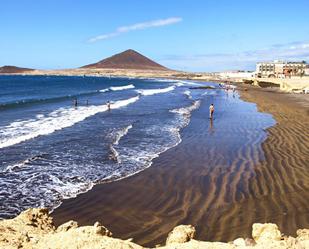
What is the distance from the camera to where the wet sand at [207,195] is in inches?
355

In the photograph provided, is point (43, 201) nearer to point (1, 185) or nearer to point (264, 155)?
point (1, 185)

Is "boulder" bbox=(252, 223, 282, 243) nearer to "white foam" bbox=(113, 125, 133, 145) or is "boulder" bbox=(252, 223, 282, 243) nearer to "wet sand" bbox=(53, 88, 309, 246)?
"wet sand" bbox=(53, 88, 309, 246)

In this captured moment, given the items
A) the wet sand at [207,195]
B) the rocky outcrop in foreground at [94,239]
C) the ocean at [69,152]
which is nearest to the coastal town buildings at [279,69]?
the ocean at [69,152]

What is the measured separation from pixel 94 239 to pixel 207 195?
21.9ft

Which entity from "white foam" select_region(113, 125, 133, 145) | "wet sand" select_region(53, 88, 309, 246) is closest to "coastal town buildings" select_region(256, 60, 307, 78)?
"white foam" select_region(113, 125, 133, 145)

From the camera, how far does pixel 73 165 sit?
15.0m

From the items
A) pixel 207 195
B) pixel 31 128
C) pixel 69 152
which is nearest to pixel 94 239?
pixel 207 195

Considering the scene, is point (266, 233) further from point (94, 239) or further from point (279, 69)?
point (279, 69)

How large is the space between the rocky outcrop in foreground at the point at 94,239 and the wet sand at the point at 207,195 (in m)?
2.50

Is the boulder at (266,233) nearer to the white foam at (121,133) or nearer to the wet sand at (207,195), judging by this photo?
the wet sand at (207,195)

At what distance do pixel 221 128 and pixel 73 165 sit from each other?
1253 cm

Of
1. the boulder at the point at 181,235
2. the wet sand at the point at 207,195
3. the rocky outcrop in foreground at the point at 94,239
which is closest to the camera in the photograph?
the rocky outcrop in foreground at the point at 94,239

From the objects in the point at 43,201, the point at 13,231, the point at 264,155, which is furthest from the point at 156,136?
the point at 13,231

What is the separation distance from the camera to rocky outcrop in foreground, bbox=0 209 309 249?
198 inches
